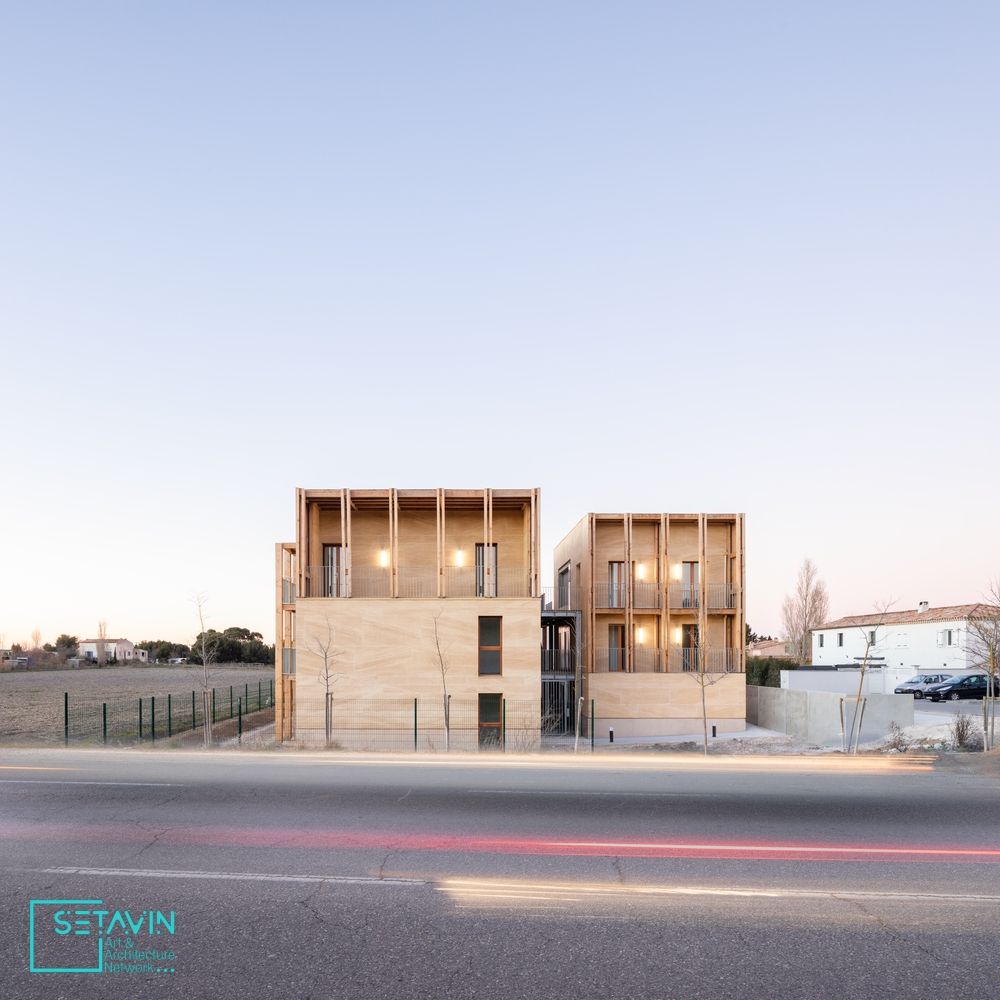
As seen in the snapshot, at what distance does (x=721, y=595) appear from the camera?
102 feet

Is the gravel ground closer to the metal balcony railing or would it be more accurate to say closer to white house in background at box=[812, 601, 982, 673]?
the metal balcony railing

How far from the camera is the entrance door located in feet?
78.3

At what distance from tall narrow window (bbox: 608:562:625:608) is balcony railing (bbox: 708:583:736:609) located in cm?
372

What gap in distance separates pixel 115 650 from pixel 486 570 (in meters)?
159

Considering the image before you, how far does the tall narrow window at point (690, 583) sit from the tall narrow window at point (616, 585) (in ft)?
8.40

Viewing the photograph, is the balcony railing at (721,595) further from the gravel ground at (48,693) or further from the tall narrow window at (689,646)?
the gravel ground at (48,693)

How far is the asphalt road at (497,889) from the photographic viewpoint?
4980 millimetres

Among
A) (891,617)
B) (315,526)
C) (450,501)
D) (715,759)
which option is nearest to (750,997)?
(715,759)

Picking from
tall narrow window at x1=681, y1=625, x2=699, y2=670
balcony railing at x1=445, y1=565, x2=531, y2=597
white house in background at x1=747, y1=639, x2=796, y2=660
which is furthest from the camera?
white house in background at x1=747, y1=639, x2=796, y2=660

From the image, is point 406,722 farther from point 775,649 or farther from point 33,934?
point 775,649

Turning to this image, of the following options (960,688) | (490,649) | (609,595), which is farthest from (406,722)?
(960,688)

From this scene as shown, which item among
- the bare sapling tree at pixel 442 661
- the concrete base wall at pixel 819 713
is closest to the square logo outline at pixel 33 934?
the bare sapling tree at pixel 442 661

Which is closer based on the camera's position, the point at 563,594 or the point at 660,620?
the point at 660,620

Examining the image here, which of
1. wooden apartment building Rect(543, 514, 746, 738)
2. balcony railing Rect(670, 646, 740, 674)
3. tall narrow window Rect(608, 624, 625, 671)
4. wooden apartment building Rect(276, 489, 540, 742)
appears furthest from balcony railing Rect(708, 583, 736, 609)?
wooden apartment building Rect(276, 489, 540, 742)
